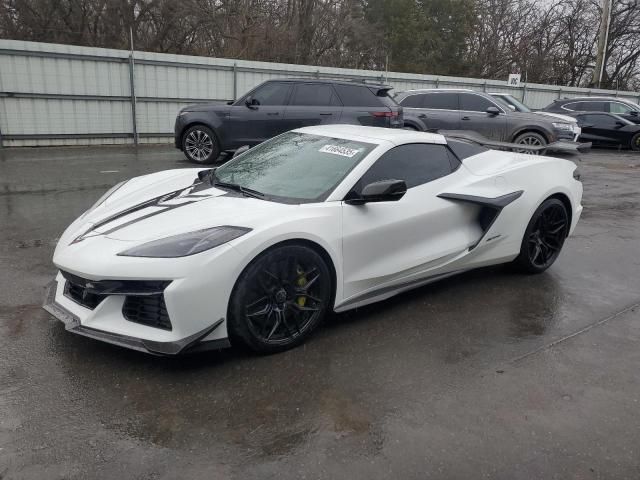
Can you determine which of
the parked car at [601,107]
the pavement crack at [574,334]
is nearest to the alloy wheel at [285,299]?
the pavement crack at [574,334]

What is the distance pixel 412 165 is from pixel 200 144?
24.2 feet

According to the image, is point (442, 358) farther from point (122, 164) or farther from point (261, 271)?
point (122, 164)

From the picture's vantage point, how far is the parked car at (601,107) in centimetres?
1819

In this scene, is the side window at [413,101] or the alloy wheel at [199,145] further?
the side window at [413,101]

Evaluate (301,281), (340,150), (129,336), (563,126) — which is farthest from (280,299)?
(563,126)

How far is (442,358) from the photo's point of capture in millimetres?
3510

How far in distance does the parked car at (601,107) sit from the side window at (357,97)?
964cm

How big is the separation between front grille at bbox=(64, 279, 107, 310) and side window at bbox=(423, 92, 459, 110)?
11482mm

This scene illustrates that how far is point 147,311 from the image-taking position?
3.08 metres

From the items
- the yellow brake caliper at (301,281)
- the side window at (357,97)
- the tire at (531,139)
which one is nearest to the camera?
the yellow brake caliper at (301,281)

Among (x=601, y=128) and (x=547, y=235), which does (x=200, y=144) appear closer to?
(x=547, y=235)

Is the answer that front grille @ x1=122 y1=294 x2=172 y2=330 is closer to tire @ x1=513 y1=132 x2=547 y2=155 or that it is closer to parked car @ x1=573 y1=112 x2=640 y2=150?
tire @ x1=513 y1=132 x2=547 y2=155

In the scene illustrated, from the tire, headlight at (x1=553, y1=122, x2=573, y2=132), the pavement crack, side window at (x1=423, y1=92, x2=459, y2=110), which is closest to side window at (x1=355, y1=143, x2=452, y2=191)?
the pavement crack

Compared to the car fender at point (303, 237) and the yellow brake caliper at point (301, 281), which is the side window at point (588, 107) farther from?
the yellow brake caliper at point (301, 281)
